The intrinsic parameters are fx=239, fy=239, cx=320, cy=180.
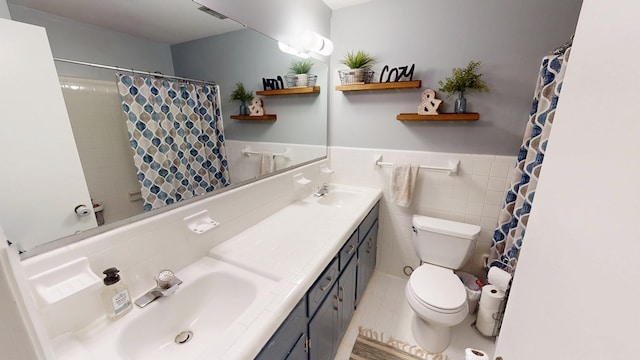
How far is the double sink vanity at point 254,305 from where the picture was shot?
70cm

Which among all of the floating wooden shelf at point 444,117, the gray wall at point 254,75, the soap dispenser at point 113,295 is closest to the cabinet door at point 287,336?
the soap dispenser at point 113,295

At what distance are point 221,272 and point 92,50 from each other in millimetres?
899

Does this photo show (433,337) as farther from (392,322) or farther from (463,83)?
(463,83)

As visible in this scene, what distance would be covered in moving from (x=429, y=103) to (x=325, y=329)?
163 cm

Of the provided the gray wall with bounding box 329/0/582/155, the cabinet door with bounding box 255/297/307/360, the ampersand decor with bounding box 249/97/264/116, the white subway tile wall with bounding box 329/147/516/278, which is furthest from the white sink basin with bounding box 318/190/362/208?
the cabinet door with bounding box 255/297/307/360

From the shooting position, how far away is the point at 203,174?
3.79 feet

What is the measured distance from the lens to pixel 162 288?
0.87m

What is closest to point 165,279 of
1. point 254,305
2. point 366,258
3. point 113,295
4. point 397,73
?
point 113,295

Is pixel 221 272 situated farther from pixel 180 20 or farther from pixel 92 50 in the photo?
pixel 180 20

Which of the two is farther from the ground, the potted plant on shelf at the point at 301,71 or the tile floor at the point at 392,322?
the potted plant on shelf at the point at 301,71

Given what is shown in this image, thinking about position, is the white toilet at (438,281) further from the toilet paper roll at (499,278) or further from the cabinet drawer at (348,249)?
the cabinet drawer at (348,249)

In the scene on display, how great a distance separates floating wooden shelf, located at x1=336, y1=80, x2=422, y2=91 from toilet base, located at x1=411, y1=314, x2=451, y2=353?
1.66 m

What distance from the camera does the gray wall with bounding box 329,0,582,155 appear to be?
1.50 m

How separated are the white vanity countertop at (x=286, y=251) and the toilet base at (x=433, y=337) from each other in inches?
33.4
